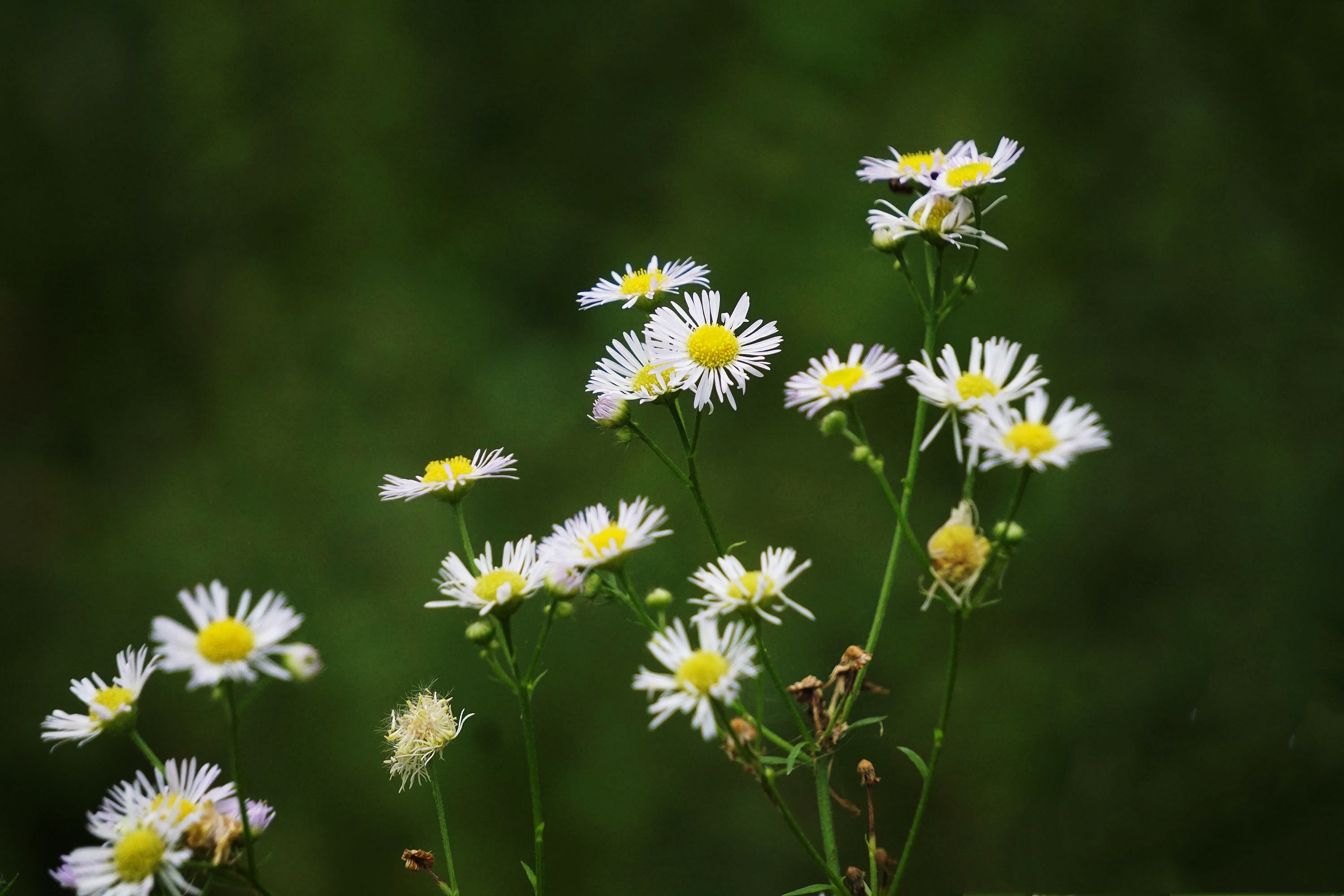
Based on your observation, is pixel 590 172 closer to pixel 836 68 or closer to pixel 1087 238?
pixel 836 68

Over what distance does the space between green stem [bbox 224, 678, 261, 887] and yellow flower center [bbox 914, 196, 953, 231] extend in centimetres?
59

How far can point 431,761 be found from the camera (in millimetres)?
902

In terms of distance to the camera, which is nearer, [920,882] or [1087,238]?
[920,882]

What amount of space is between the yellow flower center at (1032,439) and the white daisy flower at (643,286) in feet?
1.18

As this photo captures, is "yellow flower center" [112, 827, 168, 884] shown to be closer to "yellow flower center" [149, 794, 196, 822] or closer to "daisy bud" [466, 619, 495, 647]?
"yellow flower center" [149, 794, 196, 822]

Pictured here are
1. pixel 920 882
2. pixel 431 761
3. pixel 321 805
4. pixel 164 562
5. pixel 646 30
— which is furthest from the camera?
pixel 646 30

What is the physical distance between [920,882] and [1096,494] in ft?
2.60

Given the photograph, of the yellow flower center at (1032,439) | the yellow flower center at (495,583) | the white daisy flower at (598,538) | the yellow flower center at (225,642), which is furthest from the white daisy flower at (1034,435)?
the yellow flower center at (225,642)

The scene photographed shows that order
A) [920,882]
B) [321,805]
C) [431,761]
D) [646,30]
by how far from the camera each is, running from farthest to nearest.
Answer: [646,30]
[321,805]
[920,882]
[431,761]

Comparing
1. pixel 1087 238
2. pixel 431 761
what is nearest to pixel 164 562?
pixel 431 761

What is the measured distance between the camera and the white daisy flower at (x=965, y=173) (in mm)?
810

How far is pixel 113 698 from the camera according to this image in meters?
0.72

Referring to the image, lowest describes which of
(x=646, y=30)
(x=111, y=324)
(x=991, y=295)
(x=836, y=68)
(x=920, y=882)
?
(x=920, y=882)

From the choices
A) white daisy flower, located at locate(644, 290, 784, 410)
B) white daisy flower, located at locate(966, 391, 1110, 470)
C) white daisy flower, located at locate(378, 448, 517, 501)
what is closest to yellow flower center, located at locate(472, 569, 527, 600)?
white daisy flower, located at locate(378, 448, 517, 501)
